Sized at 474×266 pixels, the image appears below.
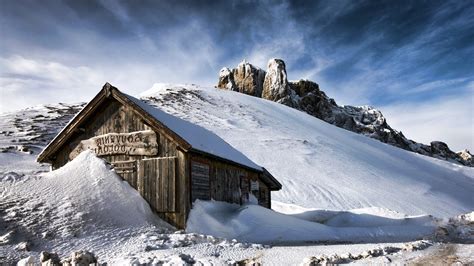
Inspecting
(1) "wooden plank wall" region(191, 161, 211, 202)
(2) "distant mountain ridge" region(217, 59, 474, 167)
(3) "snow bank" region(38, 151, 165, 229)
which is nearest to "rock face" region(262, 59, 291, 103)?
(2) "distant mountain ridge" region(217, 59, 474, 167)

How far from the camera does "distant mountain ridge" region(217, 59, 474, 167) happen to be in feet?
271

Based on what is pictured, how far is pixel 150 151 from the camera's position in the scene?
46.5 feet

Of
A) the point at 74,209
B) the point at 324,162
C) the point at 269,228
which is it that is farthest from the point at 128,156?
the point at 324,162

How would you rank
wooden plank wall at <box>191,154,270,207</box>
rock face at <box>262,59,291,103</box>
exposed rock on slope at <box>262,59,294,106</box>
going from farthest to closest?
rock face at <box>262,59,291,103</box>, exposed rock on slope at <box>262,59,294,106</box>, wooden plank wall at <box>191,154,270,207</box>

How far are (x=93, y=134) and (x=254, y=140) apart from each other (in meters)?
26.6

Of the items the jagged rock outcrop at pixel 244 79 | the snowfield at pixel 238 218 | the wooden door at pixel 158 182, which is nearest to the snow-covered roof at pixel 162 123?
the wooden door at pixel 158 182

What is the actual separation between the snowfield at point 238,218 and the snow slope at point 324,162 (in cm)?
21

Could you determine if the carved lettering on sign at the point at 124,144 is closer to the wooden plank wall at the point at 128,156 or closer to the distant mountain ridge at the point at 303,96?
the wooden plank wall at the point at 128,156

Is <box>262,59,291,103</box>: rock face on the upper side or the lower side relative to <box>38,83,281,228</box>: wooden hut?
upper

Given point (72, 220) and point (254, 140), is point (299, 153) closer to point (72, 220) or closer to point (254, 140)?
point (254, 140)

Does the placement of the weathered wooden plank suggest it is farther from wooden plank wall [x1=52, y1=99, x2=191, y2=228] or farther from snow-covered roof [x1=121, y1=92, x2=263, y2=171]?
snow-covered roof [x1=121, y1=92, x2=263, y2=171]

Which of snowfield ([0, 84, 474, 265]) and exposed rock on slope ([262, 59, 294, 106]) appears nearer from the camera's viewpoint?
snowfield ([0, 84, 474, 265])

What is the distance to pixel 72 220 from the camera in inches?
444

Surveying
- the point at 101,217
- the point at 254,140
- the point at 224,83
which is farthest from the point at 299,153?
the point at 224,83
